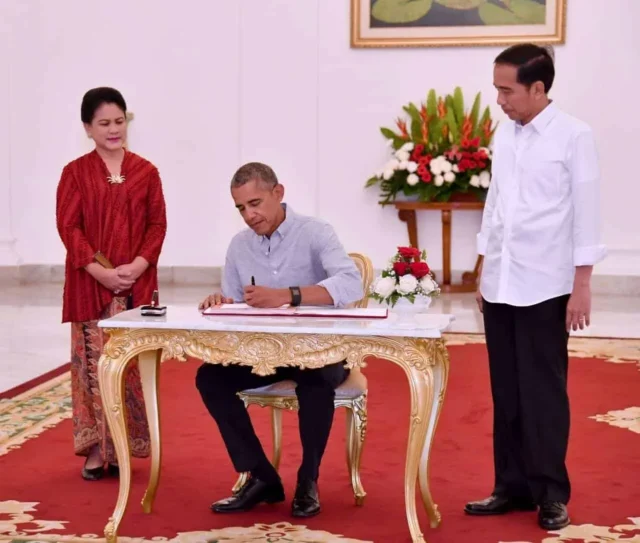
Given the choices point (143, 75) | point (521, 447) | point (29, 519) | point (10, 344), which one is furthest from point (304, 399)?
point (143, 75)

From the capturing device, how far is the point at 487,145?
10000 mm

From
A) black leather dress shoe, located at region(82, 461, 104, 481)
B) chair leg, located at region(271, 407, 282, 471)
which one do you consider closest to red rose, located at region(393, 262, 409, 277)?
chair leg, located at region(271, 407, 282, 471)

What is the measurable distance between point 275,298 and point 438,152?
6425 millimetres

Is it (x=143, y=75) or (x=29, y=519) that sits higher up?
(x=143, y=75)

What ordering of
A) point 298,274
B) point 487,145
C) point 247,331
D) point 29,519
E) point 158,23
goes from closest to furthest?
point 247,331
point 29,519
point 298,274
point 487,145
point 158,23

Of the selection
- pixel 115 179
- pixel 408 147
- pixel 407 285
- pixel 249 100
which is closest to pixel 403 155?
pixel 408 147

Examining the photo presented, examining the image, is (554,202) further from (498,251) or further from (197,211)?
(197,211)

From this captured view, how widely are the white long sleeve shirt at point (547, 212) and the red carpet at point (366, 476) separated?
83cm

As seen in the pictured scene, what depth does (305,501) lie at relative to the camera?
3.71m

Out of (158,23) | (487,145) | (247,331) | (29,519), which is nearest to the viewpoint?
(247,331)

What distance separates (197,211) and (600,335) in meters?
4.77

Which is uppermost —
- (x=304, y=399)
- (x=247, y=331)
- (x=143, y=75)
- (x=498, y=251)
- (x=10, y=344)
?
(x=143, y=75)

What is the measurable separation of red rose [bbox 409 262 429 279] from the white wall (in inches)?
265

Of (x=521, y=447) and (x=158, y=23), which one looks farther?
(x=158, y=23)
